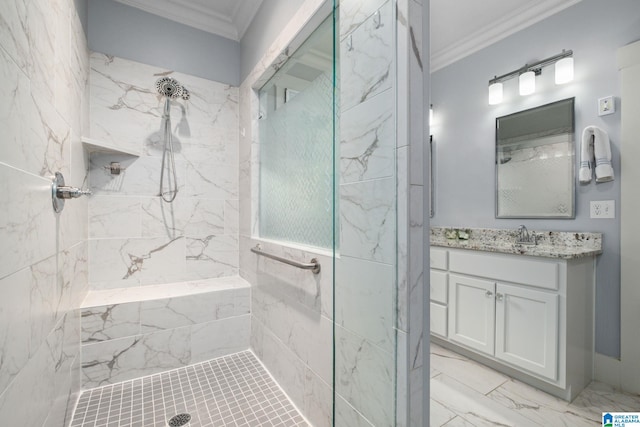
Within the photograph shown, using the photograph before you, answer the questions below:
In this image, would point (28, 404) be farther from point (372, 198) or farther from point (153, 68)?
point (153, 68)

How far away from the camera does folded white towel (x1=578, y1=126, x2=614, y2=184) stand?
1679 mm

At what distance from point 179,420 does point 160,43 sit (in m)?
2.43

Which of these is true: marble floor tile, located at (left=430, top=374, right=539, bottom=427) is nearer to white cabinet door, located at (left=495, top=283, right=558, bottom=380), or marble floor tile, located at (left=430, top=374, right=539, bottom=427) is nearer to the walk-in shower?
white cabinet door, located at (left=495, top=283, right=558, bottom=380)

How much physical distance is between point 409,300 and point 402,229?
0.69 feet

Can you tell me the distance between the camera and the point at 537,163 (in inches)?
81.4

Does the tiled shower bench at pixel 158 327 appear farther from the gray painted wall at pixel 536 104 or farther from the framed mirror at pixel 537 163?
the framed mirror at pixel 537 163

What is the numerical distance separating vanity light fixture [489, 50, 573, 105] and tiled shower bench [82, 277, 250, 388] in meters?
2.51

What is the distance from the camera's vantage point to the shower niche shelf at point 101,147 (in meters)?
1.63

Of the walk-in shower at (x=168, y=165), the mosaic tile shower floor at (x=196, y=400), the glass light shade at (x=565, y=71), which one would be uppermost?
the glass light shade at (x=565, y=71)

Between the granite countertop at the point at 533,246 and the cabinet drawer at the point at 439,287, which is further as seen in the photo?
the cabinet drawer at the point at 439,287

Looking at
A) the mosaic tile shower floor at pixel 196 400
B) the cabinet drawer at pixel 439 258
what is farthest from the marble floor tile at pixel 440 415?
the cabinet drawer at pixel 439 258

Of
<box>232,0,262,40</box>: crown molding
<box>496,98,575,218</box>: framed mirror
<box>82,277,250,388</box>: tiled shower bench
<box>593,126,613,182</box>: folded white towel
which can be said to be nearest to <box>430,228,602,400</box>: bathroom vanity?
<box>496,98,575,218</box>: framed mirror

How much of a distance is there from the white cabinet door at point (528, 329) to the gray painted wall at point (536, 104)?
495mm

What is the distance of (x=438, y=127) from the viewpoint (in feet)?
8.91
